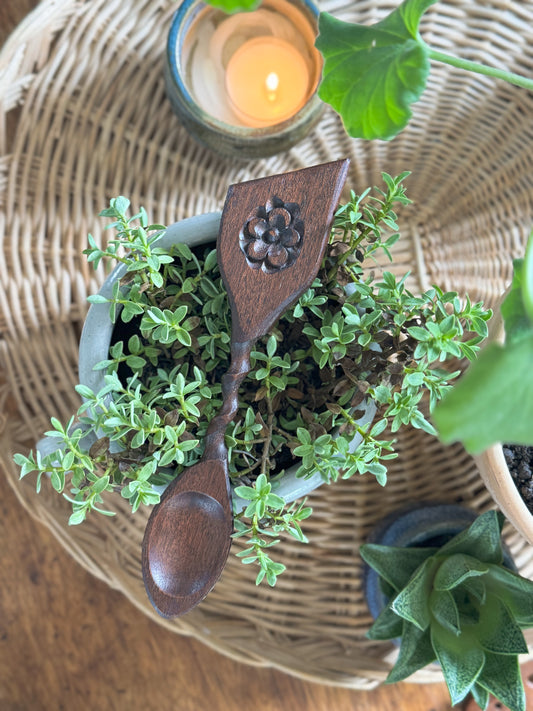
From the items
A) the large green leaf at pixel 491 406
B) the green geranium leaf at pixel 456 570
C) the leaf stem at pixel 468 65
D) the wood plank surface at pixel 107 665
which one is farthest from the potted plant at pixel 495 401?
the wood plank surface at pixel 107 665

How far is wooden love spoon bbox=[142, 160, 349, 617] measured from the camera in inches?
17.5

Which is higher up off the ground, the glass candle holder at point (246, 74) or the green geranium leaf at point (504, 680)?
the glass candle holder at point (246, 74)

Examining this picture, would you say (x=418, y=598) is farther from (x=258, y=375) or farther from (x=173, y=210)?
(x=173, y=210)

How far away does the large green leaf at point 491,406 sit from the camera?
0.28 meters

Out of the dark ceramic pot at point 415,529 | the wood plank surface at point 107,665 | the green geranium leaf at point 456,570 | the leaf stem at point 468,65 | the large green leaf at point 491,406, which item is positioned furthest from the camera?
the wood plank surface at point 107,665

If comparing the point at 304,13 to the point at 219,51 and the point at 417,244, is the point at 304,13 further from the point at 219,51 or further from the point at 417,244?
the point at 417,244

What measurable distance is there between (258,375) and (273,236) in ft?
0.29

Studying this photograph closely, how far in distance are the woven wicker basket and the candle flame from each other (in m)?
0.06

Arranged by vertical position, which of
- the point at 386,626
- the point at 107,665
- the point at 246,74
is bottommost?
the point at 107,665

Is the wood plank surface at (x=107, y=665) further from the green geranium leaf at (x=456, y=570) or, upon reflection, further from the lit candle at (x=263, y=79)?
the lit candle at (x=263, y=79)

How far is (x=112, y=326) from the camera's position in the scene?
0.49 metres

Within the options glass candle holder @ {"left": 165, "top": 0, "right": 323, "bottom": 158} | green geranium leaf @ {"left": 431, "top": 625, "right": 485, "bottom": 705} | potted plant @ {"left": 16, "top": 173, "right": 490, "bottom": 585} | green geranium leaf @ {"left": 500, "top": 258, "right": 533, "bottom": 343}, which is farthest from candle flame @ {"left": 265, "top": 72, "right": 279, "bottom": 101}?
green geranium leaf @ {"left": 431, "top": 625, "right": 485, "bottom": 705}

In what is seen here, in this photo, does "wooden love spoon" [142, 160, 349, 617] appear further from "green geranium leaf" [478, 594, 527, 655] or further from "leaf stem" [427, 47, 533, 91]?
"green geranium leaf" [478, 594, 527, 655]

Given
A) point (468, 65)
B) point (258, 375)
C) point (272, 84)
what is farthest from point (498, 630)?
point (272, 84)
